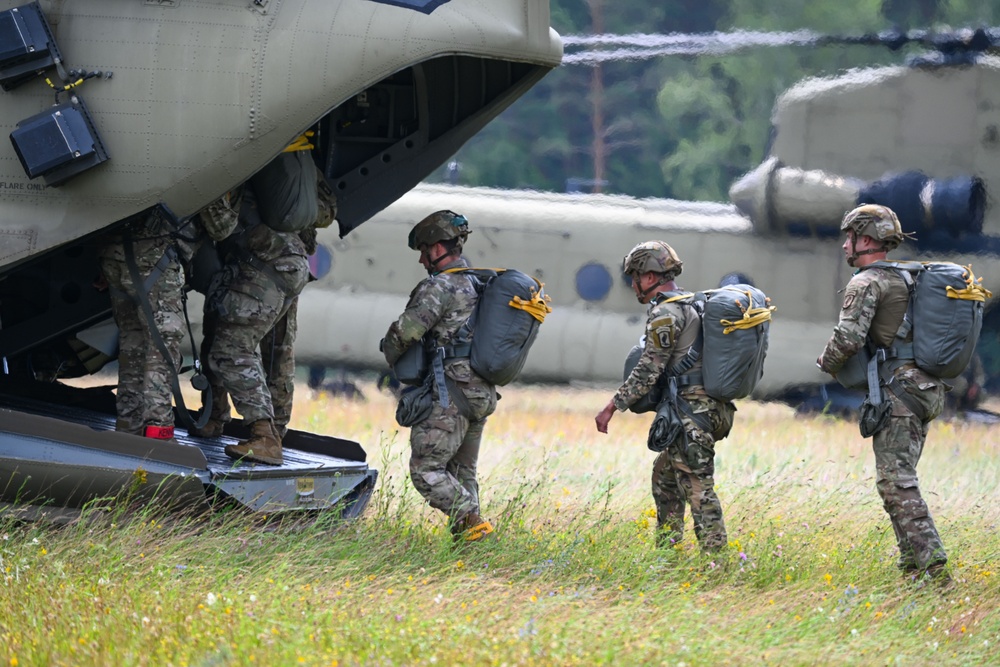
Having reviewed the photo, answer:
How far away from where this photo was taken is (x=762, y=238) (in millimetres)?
14852

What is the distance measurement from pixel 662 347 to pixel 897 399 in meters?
1.25

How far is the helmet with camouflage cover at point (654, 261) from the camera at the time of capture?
7.29 meters

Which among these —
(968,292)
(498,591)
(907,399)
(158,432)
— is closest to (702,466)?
(907,399)

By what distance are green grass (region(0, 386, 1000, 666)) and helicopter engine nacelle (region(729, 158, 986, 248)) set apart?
17.7ft

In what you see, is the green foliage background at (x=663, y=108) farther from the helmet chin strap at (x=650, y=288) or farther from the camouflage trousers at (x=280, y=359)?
the camouflage trousers at (x=280, y=359)

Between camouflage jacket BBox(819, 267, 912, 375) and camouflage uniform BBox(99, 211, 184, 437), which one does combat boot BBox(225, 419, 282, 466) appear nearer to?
camouflage uniform BBox(99, 211, 184, 437)

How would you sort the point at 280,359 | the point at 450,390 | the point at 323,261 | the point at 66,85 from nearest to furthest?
the point at 66,85 → the point at 450,390 → the point at 280,359 → the point at 323,261

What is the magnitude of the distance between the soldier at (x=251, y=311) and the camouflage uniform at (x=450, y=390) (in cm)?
67

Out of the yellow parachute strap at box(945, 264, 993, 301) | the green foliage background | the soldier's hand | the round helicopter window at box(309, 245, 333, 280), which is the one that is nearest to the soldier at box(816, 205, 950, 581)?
the yellow parachute strap at box(945, 264, 993, 301)

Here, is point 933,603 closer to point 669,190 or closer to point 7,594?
point 7,594

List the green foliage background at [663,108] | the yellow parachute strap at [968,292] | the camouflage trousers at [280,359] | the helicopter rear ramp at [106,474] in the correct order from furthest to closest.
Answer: the green foliage background at [663,108] < the camouflage trousers at [280,359] < the yellow parachute strap at [968,292] < the helicopter rear ramp at [106,474]

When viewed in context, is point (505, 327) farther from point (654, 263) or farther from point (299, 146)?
point (299, 146)

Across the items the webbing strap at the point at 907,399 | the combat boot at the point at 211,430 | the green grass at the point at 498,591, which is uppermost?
the webbing strap at the point at 907,399

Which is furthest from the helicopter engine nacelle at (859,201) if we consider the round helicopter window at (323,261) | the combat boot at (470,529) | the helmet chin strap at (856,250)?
the combat boot at (470,529)
